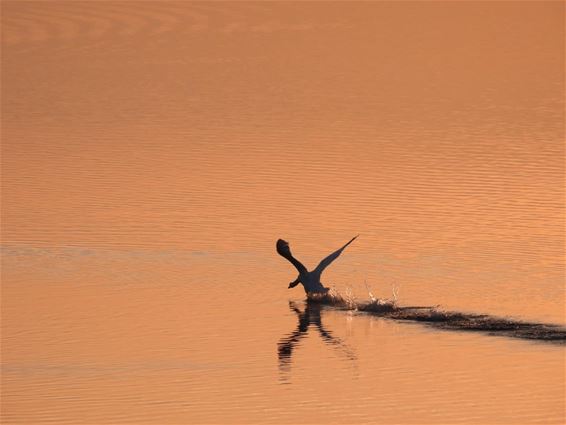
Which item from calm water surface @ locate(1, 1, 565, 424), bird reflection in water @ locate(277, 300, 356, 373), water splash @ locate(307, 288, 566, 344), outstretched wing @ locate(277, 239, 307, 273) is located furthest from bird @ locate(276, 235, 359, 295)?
calm water surface @ locate(1, 1, 565, 424)

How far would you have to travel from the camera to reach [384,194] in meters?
45.0

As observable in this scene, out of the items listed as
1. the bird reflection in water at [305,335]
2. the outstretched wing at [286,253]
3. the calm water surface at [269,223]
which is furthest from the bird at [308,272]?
the calm water surface at [269,223]

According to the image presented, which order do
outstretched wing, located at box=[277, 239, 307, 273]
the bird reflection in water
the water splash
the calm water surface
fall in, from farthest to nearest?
outstretched wing, located at box=[277, 239, 307, 273], the water splash, the bird reflection in water, the calm water surface

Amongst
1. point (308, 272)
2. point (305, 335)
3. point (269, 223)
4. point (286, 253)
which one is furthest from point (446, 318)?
point (269, 223)

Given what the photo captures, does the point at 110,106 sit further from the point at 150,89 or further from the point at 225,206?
the point at 225,206

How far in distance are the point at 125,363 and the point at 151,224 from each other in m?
11.4

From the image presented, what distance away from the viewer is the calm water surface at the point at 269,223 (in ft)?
94.3

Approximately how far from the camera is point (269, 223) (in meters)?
41.3

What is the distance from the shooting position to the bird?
35125 millimetres

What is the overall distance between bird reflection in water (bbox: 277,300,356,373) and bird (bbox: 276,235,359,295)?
290 mm

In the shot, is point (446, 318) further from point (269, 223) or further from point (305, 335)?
point (269, 223)

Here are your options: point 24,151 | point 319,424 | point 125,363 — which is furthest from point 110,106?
point 319,424

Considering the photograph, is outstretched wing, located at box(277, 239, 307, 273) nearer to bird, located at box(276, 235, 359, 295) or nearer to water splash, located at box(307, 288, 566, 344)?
bird, located at box(276, 235, 359, 295)

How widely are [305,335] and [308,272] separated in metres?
3.12
